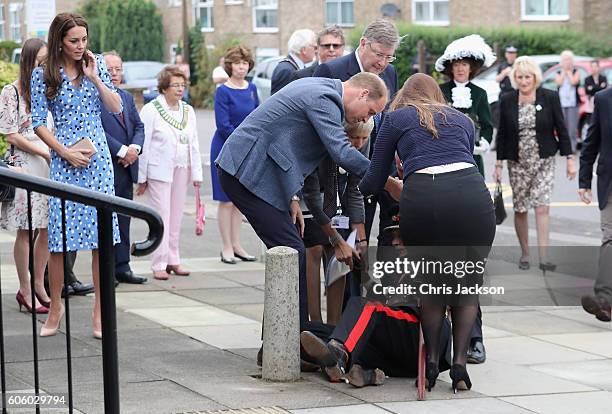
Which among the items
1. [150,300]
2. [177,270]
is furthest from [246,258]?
[150,300]

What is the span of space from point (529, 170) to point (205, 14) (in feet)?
137

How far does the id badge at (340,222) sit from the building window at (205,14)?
44892mm

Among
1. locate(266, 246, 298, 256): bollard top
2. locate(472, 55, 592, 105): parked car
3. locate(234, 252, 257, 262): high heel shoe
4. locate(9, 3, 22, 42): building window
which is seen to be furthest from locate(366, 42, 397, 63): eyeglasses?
locate(9, 3, 22, 42): building window

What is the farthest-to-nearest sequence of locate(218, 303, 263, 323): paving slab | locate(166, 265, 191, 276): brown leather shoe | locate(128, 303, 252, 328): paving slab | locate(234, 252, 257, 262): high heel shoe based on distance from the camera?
locate(234, 252, 257, 262): high heel shoe → locate(166, 265, 191, 276): brown leather shoe → locate(218, 303, 263, 323): paving slab → locate(128, 303, 252, 328): paving slab

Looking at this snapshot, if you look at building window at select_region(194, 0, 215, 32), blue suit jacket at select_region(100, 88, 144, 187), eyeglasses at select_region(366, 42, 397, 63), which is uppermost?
building window at select_region(194, 0, 215, 32)

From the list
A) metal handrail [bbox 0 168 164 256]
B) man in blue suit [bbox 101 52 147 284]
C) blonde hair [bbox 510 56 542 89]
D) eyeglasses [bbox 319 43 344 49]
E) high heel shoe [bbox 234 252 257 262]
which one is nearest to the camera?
metal handrail [bbox 0 168 164 256]

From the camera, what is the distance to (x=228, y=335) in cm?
810

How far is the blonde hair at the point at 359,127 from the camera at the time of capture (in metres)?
7.20

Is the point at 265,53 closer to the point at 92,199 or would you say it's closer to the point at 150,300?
the point at 150,300

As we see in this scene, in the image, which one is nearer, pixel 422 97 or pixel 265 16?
pixel 422 97

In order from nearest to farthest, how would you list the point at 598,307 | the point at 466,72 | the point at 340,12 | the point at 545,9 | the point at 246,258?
the point at 466,72
the point at 598,307
the point at 246,258
the point at 545,9
the point at 340,12

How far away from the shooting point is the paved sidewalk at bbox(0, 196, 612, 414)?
6332 millimetres

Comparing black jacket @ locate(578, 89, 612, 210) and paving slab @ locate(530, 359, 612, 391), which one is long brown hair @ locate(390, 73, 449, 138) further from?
black jacket @ locate(578, 89, 612, 210)

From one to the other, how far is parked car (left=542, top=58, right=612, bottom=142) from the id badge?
58.4 feet
